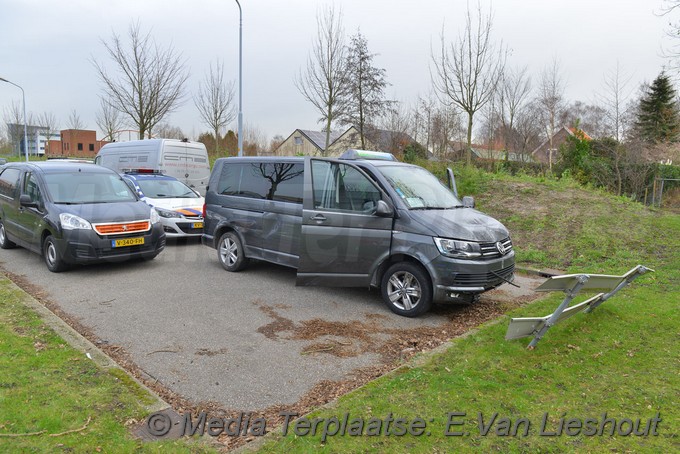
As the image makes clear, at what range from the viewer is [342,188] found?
660 centimetres

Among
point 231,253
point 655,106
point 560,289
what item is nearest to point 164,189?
point 231,253

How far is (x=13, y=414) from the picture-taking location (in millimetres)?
3287

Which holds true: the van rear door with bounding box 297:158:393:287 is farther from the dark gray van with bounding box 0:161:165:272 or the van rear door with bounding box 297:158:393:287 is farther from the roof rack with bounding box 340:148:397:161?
the dark gray van with bounding box 0:161:165:272

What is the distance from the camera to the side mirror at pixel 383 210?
604cm

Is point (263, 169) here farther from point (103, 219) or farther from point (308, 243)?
point (103, 219)

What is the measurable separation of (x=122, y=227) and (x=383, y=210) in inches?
190

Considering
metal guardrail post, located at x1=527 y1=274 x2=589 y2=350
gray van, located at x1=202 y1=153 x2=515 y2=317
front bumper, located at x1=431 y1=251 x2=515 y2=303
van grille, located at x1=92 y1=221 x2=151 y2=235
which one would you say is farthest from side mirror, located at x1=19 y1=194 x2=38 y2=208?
metal guardrail post, located at x1=527 y1=274 x2=589 y2=350

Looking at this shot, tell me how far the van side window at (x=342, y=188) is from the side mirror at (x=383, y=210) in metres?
0.20

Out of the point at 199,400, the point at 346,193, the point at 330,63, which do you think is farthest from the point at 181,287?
the point at 330,63

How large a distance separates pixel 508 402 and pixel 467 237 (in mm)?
2511

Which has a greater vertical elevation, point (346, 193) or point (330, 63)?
point (330, 63)

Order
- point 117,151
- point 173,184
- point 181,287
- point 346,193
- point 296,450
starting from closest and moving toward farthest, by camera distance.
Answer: point 296,450 < point 346,193 < point 181,287 < point 173,184 < point 117,151

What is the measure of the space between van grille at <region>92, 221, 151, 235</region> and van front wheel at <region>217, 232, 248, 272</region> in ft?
4.53

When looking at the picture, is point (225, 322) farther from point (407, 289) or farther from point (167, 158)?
point (167, 158)
